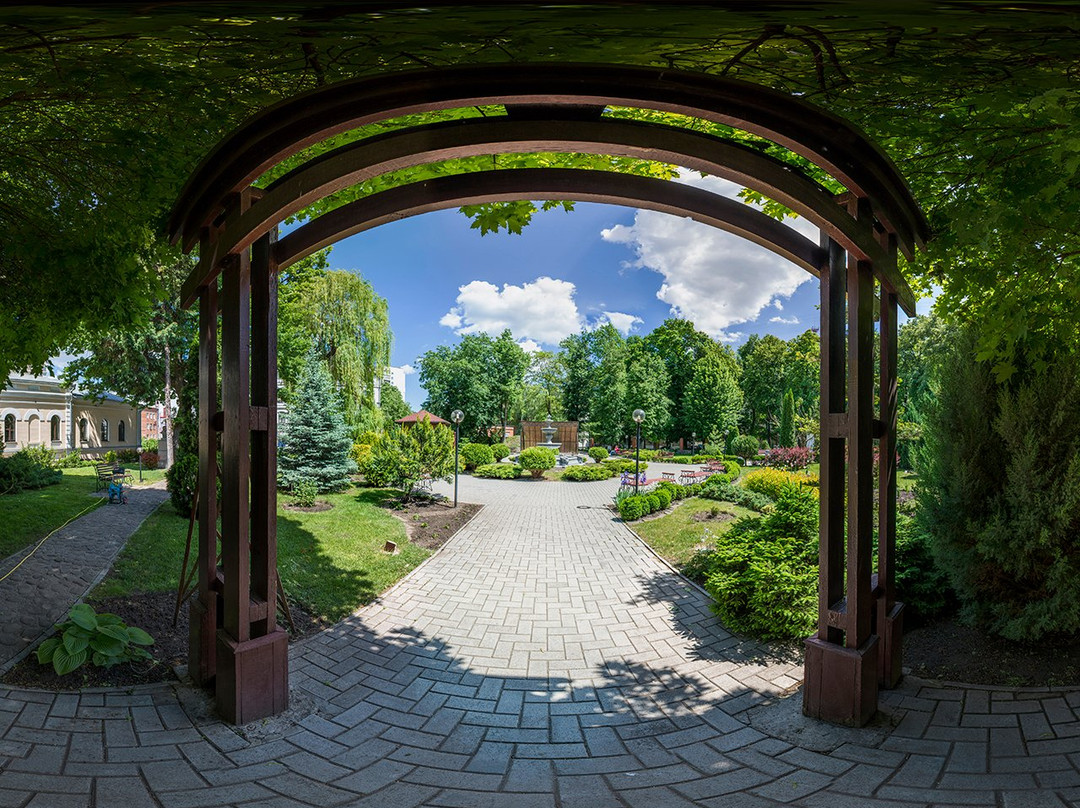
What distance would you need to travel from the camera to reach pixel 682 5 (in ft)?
6.45

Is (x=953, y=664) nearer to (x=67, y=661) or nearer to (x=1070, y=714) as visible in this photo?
(x=1070, y=714)

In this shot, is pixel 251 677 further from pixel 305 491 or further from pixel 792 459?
pixel 792 459

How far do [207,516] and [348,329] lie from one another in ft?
54.1

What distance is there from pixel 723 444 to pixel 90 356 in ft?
102

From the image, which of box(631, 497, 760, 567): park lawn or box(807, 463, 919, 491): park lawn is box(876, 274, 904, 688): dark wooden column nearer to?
box(631, 497, 760, 567): park lawn

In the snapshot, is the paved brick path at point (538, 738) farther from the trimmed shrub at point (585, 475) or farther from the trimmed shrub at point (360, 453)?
the trimmed shrub at point (585, 475)

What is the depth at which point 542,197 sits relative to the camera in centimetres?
310

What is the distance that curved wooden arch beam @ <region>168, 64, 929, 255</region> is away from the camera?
2.30 metres

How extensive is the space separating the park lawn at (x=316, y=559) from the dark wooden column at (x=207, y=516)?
5.69 feet

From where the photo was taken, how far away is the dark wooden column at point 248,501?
321 centimetres

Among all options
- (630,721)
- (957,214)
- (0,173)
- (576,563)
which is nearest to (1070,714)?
(630,721)

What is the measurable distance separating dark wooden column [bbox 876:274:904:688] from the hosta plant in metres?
5.01

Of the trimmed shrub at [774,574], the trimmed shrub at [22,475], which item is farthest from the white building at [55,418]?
the trimmed shrub at [774,574]

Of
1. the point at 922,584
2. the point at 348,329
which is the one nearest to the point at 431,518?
the point at 922,584
